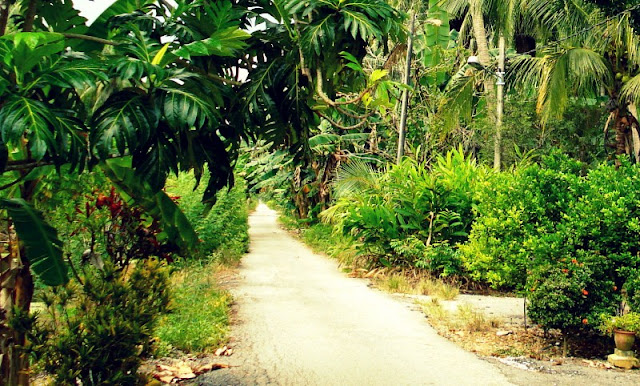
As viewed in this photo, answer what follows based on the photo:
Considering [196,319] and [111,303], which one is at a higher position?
[111,303]

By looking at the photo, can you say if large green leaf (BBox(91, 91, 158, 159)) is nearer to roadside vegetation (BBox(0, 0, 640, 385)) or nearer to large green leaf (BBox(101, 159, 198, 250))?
roadside vegetation (BBox(0, 0, 640, 385))

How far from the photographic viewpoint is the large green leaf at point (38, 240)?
11.9ft

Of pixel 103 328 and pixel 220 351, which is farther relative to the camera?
pixel 220 351

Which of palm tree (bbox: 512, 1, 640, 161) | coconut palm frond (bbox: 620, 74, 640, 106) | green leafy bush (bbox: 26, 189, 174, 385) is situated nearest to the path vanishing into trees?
green leafy bush (bbox: 26, 189, 174, 385)

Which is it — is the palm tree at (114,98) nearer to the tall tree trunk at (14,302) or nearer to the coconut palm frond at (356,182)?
the tall tree trunk at (14,302)

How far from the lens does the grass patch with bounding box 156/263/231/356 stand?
23.6 ft

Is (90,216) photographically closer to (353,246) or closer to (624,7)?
(624,7)

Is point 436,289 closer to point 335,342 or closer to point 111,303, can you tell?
point 335,342

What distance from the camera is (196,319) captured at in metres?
7.95

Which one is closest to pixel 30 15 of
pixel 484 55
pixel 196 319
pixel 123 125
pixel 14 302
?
pixel 123 125

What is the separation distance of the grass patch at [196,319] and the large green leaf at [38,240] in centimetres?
250

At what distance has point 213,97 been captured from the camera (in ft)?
11.2

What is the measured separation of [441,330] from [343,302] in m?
2.28

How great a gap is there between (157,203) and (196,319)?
3521mm
